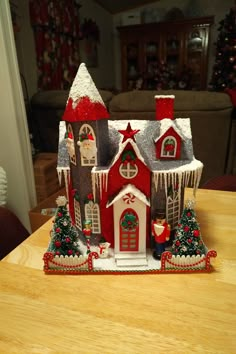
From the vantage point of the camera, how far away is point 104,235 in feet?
3.58

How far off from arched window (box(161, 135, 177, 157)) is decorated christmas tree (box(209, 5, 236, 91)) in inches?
148

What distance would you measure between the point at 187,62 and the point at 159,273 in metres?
4.72

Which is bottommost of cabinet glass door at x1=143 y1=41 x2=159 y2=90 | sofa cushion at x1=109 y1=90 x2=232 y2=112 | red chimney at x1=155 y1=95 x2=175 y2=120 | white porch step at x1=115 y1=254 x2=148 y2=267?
white porch step at x1=115 y1=254 x2=148 y2=267

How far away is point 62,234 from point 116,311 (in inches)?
12.8

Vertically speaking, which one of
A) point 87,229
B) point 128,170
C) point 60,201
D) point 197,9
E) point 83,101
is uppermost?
point 197,9

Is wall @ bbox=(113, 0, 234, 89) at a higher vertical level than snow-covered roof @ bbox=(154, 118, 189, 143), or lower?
higher

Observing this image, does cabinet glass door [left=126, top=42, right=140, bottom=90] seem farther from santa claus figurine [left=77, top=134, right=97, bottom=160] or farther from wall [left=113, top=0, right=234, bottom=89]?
santa claus figurine [left=77, top=134, right=97, bottom=160]

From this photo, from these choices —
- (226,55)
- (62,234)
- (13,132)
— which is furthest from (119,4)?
(62,234)

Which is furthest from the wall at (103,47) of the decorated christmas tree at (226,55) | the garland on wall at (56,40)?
the decorated christmas tree at (226,55)

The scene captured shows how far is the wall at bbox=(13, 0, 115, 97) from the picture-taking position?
2.76 meters

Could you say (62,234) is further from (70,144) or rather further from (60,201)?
(70,144)

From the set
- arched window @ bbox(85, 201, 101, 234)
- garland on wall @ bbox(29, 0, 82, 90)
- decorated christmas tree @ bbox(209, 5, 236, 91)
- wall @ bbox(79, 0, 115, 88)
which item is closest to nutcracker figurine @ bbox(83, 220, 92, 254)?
arched window @ bbox(85, 201, 101, 234)

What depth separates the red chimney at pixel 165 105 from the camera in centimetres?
104

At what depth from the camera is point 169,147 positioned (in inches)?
39.9
